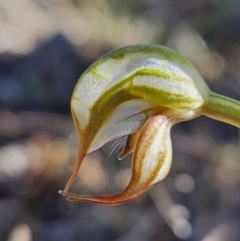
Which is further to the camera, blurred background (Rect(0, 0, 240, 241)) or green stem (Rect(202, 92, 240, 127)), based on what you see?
blurred background (Rect(0, 0, 240, 241))

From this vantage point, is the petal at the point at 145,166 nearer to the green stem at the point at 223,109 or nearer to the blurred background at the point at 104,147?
the green stem at the point at 223,109

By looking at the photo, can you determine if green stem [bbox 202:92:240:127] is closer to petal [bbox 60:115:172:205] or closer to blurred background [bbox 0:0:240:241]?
petal [bbox 60:115:172:205]

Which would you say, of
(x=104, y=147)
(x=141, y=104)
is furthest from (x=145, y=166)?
(x=104, y=147)

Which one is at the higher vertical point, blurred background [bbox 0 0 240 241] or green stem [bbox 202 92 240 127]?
green stem [bbox 202 92 240 127]


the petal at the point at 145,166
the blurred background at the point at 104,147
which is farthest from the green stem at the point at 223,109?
the blurred background at the point at 104,147

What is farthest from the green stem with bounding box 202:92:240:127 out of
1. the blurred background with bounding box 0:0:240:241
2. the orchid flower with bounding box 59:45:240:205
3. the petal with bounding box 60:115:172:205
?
the blurred background with bounding box 0:0:240:241

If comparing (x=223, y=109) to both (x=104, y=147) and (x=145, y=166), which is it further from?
(x=104, y=147)

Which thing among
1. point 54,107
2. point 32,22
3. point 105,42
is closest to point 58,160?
point 54,107
